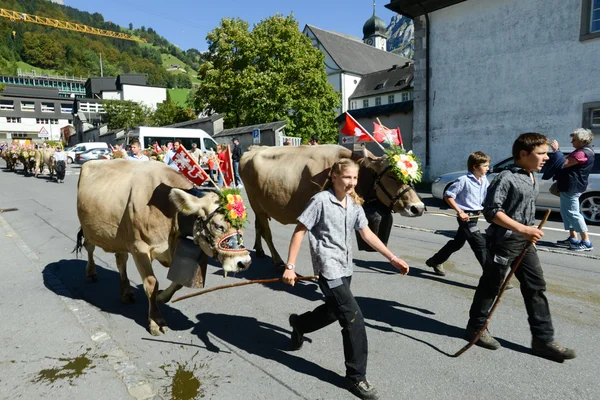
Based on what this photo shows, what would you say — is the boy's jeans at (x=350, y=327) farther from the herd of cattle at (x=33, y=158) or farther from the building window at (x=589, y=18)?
the herd of cattle at (x=33, y=158)

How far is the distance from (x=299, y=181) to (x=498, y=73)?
13363mm

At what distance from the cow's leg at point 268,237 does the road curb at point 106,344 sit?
2.50m

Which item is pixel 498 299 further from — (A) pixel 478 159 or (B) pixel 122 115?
(B) pixel 122 115

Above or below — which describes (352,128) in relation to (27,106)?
below

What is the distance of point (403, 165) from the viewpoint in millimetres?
4391

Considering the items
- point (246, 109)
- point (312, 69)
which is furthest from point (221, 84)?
point (312, 69)

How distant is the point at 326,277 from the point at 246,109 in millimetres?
29234

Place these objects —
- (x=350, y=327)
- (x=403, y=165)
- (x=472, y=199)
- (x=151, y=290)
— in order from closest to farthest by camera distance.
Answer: (x=350, y=327), (x=151, y=290), (x=403, y=165), (x=472, y=199)

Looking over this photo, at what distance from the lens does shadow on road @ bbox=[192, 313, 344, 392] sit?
3236mm

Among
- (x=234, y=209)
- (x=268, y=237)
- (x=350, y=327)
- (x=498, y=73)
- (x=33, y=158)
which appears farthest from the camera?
(x=33, y=158)

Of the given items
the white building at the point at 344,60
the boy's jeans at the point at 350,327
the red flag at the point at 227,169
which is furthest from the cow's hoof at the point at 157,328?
the white building at the point at 344,60

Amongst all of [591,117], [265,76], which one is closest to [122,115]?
[265,76]

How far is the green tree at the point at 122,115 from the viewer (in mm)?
50312

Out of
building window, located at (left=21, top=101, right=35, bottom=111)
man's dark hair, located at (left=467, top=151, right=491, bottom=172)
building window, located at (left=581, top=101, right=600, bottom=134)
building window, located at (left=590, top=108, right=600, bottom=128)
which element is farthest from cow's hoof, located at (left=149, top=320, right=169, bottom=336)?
building window, located at (left=21, top=101, right=35, bottom=111)
